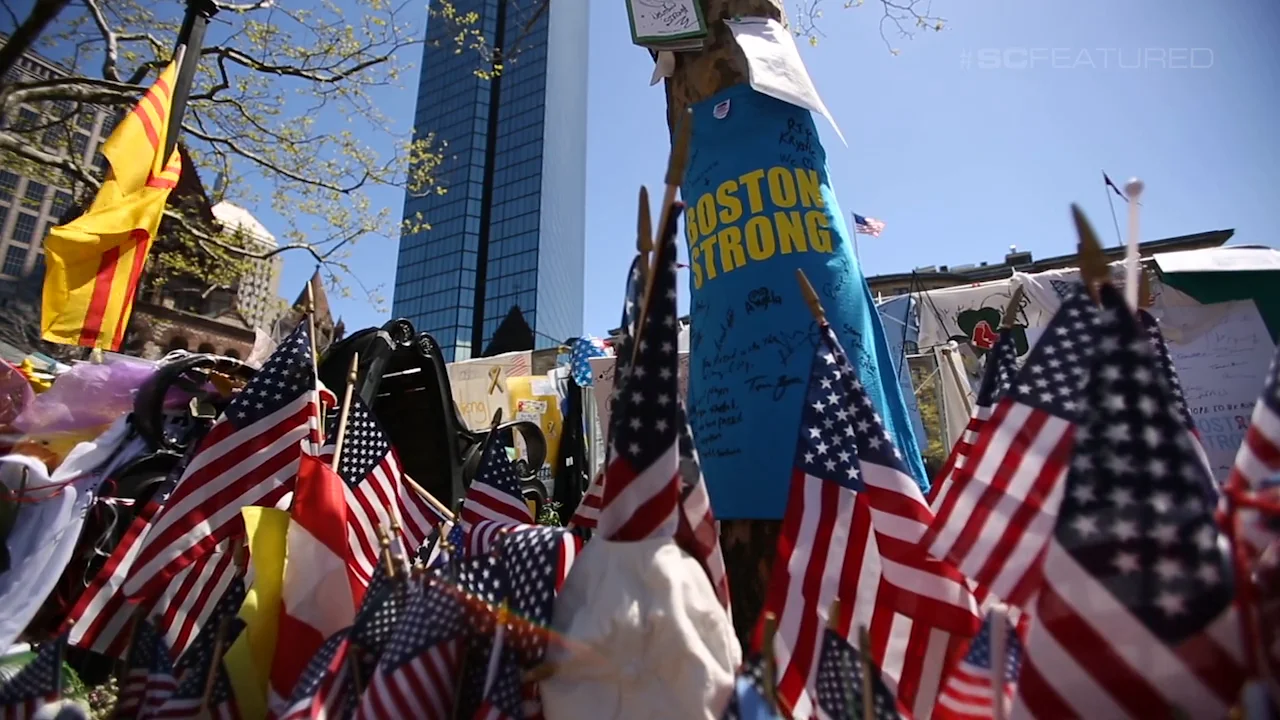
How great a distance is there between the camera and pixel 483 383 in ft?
40.7

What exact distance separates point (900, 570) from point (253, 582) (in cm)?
193

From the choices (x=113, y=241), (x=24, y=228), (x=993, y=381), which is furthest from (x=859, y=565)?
(x=24, y=228)

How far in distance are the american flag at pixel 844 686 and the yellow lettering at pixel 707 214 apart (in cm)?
175

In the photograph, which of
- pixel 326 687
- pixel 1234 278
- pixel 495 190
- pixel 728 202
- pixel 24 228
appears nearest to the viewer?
pixel 326 687

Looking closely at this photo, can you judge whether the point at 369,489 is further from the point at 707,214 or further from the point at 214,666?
the point at 707,214

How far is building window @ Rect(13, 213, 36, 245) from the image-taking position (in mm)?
64438

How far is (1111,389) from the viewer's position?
1245 millimetres

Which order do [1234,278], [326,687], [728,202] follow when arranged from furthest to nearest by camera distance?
[1234,278] < [728,202] < [326,687]

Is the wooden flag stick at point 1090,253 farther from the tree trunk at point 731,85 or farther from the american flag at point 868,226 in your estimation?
the american flag at point 868,226

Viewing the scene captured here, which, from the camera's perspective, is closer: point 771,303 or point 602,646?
point 602,646

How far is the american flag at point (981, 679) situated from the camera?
4.45 feet

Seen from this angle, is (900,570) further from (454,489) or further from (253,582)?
(454,489)

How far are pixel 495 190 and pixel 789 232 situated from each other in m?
71.5

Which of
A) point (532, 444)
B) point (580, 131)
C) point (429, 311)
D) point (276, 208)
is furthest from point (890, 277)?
point (580, 131)
